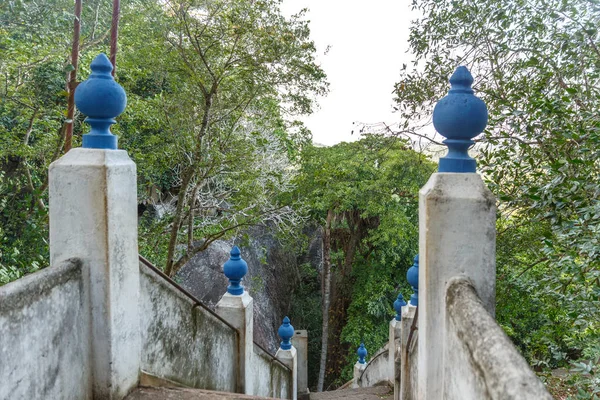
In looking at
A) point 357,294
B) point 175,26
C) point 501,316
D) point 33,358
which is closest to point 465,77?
point 33,358

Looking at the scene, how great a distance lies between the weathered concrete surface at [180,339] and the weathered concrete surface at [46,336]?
0.50 metres

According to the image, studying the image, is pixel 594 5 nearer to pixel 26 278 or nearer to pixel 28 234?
pixel 26 278

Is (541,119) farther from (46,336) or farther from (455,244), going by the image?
(46,336)

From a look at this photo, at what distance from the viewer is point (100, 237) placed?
182 cm

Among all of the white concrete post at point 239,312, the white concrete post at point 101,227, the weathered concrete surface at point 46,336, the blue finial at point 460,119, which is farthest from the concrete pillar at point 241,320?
the blue finial at point 460,119

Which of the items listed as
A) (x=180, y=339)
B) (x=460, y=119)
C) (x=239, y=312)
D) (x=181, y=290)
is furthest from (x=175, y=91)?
(x=460, y=119)

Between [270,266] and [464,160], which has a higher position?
[464,160]

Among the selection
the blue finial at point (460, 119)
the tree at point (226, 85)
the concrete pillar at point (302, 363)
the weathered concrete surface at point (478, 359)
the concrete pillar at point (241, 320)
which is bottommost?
the concrete pillar at point (302, 363)

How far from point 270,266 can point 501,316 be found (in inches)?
253

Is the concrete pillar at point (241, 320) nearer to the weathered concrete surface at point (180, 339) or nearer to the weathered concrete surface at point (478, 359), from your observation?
the weathered concrete surface at point (180, 339)

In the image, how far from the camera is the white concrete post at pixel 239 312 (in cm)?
343

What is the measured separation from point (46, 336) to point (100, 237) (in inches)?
17.3

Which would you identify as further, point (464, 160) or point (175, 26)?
point (175, 26)

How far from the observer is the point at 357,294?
39.8ft
